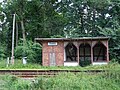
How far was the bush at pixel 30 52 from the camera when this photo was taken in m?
27.8

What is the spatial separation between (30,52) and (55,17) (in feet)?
34.9

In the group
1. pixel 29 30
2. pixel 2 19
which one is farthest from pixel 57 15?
pixel 2 19

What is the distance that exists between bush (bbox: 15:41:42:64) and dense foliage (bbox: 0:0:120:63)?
365cm

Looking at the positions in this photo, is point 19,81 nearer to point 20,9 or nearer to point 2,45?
point 20,9

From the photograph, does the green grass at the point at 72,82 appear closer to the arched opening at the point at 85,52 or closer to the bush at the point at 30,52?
the arched opening at the point at 85,52

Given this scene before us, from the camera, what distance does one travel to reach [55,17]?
123ft

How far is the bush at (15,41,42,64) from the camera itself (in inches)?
1093

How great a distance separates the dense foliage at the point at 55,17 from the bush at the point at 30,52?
3.65 metres

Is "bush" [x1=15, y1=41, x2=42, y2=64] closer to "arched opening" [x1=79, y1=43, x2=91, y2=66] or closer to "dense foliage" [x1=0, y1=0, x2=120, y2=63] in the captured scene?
"dense foliage" [x1=0, y1=0, x2=120, y2=63]

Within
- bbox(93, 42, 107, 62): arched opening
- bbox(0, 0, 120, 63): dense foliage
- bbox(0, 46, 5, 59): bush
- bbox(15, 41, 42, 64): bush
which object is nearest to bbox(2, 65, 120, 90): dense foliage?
bbox(93, 42, 107, 62): arched opening

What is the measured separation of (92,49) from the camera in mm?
25719

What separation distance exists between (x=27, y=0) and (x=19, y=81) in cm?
2840

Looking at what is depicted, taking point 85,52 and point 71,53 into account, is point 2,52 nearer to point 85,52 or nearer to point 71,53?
point 71,53

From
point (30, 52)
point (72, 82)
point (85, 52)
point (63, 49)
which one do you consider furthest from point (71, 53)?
point (72, 82)
